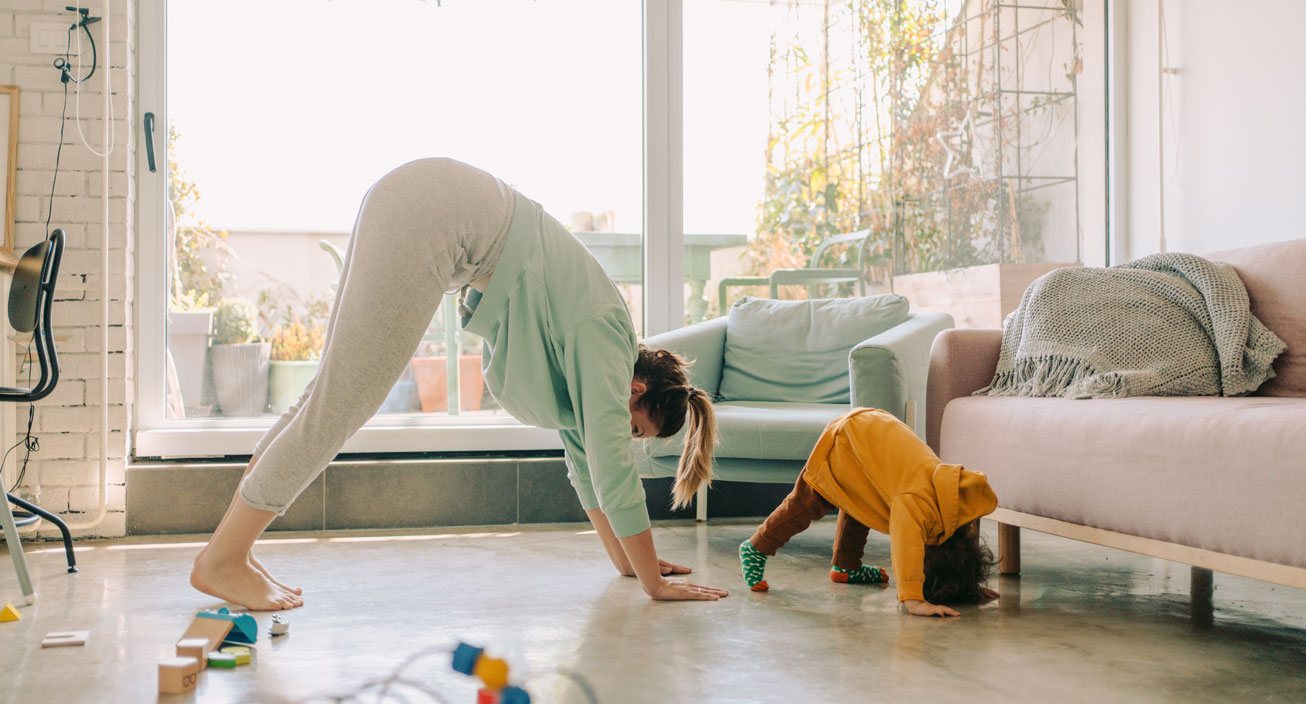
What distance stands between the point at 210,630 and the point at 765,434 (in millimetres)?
1460

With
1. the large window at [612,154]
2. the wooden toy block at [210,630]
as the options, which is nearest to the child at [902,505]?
the wooden toy block at [210,630]

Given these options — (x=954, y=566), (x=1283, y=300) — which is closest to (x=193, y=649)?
(x=954, y=566)

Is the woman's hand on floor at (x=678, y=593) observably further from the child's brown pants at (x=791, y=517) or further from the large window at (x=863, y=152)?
the large window at (x=863, y=152)

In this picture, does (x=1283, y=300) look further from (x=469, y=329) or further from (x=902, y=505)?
(x=469, y=329)

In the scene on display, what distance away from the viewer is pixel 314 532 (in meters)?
3.15

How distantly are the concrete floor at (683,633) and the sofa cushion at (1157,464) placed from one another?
22 centimetres

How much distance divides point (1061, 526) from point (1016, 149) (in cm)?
219

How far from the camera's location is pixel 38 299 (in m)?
2.38

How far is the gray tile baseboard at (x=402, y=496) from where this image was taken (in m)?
3.10

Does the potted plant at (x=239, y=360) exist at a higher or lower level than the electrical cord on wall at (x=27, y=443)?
higher

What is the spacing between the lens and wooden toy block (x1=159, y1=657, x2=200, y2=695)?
1.49 metres

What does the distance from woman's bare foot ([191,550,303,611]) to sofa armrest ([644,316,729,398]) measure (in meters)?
1.45

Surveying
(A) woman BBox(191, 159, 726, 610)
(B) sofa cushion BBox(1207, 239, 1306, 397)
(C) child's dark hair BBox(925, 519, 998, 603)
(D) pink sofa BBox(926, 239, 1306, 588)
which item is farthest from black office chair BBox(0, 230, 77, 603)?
(B) sofa cushion BBox(1207, 239, 1306, 397)

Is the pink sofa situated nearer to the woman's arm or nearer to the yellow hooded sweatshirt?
the yellow hooded sweatshirt
